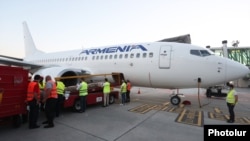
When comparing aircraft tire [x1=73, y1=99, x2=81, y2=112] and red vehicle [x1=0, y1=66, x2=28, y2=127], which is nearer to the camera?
red vehicle [x1=0, y1=66, x2=28, y2=127]

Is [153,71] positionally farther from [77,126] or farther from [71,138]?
[71,138]

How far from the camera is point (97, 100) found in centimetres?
1038

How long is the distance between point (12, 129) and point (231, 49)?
36696 millimetres

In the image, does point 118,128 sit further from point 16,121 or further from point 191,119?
point 16,121

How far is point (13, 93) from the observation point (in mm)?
6469

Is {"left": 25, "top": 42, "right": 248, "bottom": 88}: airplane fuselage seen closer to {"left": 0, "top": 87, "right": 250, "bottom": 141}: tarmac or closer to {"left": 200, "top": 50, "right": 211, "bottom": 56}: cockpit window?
{"left": 200, "top": 50, "right": 211, "bottom": 56}: cockpit window

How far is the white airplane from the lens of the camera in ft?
32.6

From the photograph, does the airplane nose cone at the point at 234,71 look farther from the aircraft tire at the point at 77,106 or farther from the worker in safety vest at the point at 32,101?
the worker in safety vest at the point at 32,101

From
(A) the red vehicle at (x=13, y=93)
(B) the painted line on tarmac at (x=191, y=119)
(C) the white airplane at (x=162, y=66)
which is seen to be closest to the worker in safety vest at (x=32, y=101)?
(A) the red vehicle at (x=13, y=93)

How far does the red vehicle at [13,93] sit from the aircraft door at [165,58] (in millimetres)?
6892

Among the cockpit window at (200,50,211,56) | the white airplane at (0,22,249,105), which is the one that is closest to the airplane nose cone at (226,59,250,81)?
the white airplane at (0,22,249,105)

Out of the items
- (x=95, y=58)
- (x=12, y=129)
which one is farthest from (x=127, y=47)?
(x=12, y=129)

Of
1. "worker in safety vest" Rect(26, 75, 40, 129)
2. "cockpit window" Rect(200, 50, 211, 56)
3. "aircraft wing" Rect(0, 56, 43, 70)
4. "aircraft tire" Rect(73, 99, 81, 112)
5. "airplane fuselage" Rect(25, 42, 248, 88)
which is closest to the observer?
"worker in safety vest" Rect(26, 75, 40, 129)

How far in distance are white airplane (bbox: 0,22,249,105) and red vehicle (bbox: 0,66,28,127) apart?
4301 mm
